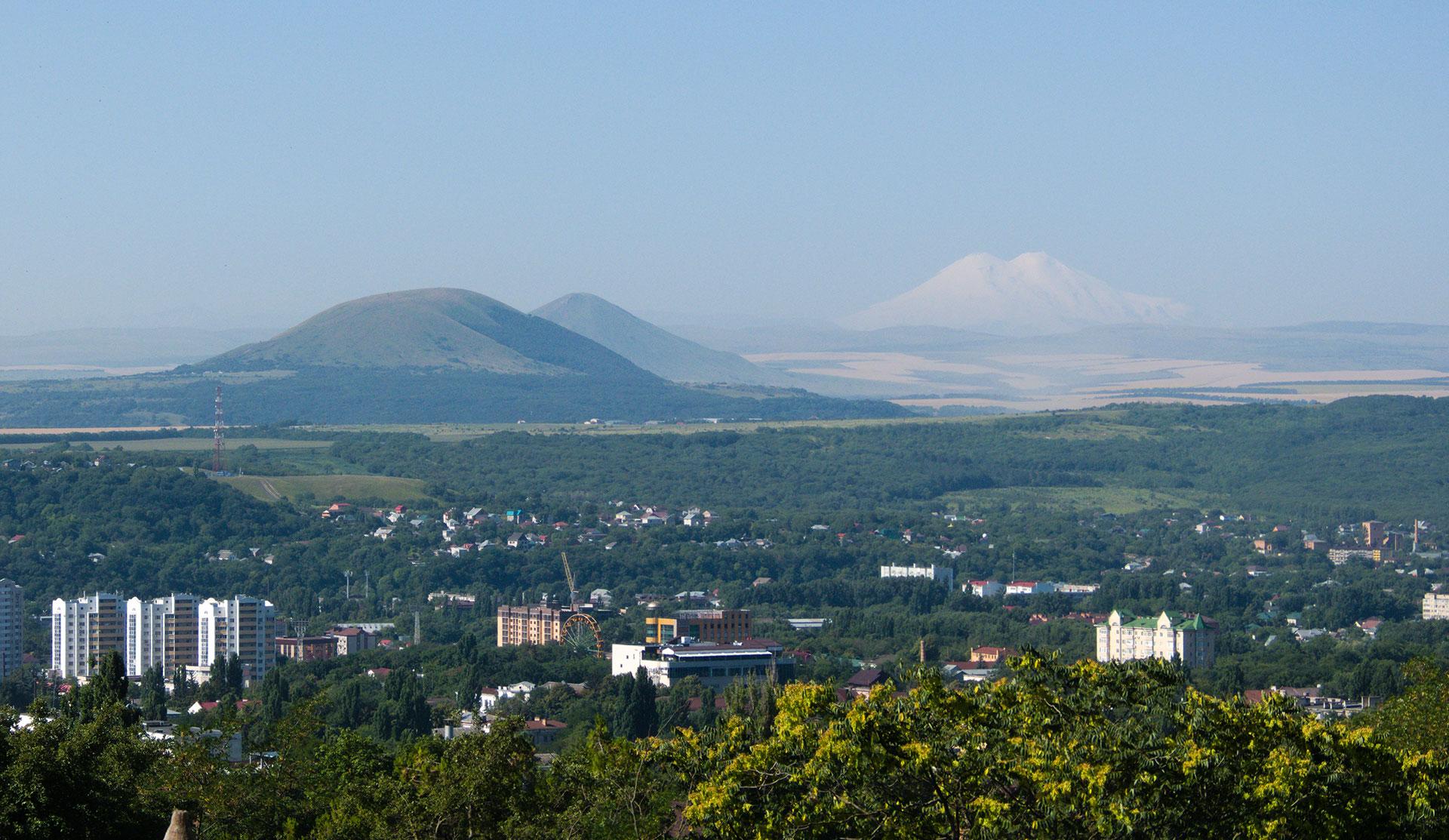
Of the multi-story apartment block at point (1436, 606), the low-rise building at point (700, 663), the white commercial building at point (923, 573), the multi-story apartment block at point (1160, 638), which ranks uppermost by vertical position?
the low-rise building at point (700, 663)

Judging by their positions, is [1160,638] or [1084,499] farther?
[1084,499]

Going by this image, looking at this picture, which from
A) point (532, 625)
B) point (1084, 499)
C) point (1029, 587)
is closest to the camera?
point (532, 625)

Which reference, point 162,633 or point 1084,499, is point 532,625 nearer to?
point 162,633

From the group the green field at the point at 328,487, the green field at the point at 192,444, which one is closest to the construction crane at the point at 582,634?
the green field at the point at 328,487

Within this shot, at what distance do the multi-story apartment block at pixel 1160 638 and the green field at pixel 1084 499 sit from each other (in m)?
71.7

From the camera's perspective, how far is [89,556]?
116062 mm

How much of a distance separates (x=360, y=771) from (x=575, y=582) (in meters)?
89.0

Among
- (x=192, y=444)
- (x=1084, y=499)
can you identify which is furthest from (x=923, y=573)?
(x=192, y=444)

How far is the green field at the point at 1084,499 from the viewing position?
16050cm

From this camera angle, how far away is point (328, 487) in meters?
148

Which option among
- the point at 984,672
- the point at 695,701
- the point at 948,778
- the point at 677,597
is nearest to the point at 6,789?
the point at 948,778

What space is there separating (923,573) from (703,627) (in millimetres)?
35145

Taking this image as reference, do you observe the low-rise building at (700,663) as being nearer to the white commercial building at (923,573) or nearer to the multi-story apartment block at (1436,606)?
the multi-story apartment block at (1436,606)

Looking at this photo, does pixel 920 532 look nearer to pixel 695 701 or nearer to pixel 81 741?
pixel 695 701
